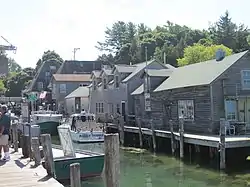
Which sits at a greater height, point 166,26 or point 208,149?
point 166,26

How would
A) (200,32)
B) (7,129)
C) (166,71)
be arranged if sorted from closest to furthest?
(7,129), (166,71), (200,32)

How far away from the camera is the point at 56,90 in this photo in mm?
61812

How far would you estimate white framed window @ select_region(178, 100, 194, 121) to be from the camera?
94.4 ft

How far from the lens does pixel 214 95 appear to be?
87.0ft

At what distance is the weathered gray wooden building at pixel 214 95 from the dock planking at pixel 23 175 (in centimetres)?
1498

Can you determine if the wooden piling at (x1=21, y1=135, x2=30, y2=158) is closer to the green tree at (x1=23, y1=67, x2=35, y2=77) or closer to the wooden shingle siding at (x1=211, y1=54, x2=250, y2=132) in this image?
the wooden shingle siding at (x1=211, y1=54, x2=250, y2=132)

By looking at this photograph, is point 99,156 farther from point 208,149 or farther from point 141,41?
point 141,41

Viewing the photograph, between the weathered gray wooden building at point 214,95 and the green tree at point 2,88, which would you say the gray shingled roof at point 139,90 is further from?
the green tree at point 2,88

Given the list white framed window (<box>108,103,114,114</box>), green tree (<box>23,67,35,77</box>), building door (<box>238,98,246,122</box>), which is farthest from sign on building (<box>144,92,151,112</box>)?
green tree (<box>23,67,35,77</box>)

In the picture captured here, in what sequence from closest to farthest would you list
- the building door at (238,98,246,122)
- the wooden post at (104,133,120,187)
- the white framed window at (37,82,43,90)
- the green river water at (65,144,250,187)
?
1. the wooden post at (104,133,120,187)
2. the green river water at (65,144,250,187)
3. the building door at (238,98,246,122)
4. the white framed window at (37,82,43,90)

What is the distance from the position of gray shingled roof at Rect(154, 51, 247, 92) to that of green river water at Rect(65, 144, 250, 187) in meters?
6.24

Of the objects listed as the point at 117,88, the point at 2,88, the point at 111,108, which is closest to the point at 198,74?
the point at 117,88

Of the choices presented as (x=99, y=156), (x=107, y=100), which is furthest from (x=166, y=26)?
(x=99, y=156)

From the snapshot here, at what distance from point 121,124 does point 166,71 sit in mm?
6957
